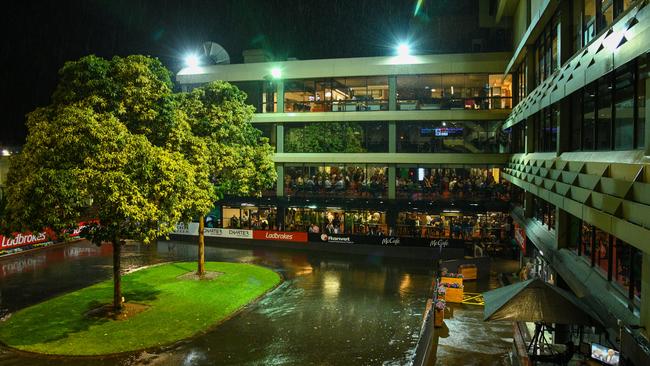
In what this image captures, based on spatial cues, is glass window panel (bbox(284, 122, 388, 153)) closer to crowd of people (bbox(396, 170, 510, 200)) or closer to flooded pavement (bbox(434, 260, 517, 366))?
crowd of people (bbox(396, 170, 510, 200))

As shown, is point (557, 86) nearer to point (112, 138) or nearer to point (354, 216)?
point (112, 138)

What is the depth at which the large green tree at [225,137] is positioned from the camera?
26.1 m

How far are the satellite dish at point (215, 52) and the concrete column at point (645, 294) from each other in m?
39.3

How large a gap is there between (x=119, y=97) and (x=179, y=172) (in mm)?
3688

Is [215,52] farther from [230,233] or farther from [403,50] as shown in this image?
[403,50]

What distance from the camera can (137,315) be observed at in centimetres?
1936

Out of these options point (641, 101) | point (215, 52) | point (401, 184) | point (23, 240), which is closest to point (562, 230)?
point (641, 101)

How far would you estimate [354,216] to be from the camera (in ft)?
123

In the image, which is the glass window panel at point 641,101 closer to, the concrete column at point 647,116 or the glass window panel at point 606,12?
the concrete column at point 647,116

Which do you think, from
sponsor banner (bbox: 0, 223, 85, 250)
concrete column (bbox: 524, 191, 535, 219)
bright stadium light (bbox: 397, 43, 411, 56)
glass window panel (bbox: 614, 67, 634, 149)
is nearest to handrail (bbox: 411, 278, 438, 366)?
glass window panel (bbox: 614, 67, 634, 149)

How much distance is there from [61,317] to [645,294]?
1912 centimetres

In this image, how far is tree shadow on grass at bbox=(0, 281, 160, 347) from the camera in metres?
17.2

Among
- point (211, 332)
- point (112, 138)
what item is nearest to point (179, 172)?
point (112, 138)

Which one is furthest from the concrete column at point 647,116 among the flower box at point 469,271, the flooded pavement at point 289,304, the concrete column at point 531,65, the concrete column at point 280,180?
the concrete column at point 280,180
